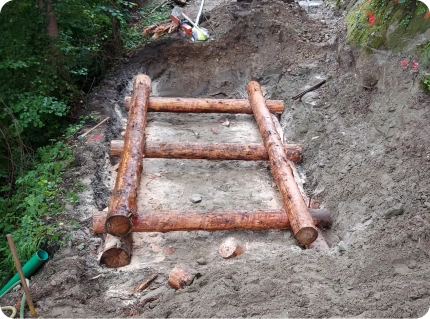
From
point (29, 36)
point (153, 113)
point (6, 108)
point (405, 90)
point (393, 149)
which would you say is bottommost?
point (153, 113)

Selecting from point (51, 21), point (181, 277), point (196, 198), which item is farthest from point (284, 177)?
point (51, 21)

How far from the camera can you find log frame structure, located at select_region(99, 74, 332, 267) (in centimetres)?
427

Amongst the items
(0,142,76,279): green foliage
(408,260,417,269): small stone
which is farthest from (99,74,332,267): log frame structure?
(408,260,417,269): small stone

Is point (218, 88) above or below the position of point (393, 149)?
below

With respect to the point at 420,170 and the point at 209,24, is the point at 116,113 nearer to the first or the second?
the point at 209,24

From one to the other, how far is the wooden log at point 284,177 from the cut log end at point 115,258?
73.1 inches

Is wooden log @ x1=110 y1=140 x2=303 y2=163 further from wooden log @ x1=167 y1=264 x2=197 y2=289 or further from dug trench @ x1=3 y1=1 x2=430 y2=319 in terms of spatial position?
wooden log @ x1=167 y1=264 x2=197 y2=289

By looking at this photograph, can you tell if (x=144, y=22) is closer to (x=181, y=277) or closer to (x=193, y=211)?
(x=193, y=211)

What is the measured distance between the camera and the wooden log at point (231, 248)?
4.18m

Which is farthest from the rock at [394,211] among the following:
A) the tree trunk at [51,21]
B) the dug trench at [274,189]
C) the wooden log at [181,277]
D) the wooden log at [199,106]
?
the tree trunk at [51,21]

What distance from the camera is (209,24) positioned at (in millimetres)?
8898

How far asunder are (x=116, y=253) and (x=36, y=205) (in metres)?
1.29

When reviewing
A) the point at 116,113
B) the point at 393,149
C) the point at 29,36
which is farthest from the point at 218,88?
the point at 393,149

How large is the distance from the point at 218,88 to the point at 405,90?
4061 millimetres
